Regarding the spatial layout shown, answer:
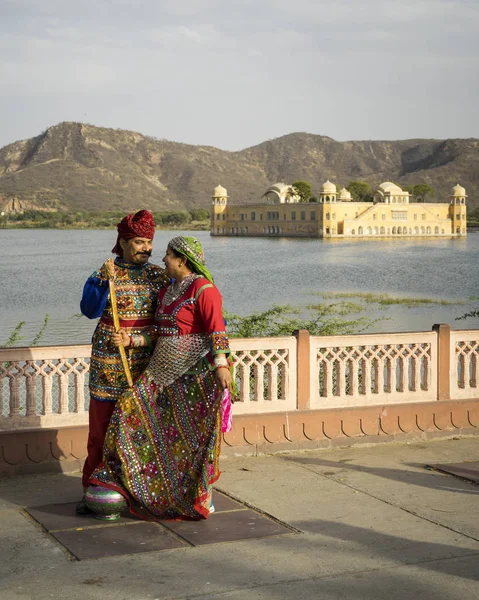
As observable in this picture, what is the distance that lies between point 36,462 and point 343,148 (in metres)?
194

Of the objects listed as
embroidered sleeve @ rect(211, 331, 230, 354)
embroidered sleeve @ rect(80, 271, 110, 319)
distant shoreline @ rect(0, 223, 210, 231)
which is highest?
distant shoreline @ rect(0, 223, 210, 231)

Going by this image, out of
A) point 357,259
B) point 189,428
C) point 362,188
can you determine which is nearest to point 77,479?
point 189,428

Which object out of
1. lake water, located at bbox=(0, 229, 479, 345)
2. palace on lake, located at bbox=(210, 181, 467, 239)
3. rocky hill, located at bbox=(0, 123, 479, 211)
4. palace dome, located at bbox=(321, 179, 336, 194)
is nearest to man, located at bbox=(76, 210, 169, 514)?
lake water, located at bbox=(0, 229, 479, 345)

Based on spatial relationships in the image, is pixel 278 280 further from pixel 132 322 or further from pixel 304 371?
pixel 132 322

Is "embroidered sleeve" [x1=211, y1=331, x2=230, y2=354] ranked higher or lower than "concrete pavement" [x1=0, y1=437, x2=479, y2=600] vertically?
higher

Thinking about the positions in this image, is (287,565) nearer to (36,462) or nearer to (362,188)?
(36,462)

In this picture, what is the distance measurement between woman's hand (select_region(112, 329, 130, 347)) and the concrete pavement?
894 mm

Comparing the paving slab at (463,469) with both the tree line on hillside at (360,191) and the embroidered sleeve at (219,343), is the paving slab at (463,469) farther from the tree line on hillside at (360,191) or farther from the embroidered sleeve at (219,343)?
the tree line on hillside at (360,191)

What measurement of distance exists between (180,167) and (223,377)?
164 meters

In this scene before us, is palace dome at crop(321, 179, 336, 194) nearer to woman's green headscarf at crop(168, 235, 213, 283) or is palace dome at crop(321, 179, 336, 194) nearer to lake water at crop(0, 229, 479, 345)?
lake water at crop(0, 229, 479, 345)

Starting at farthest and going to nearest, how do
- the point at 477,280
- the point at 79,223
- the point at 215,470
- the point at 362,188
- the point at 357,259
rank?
1. the point at 362,188
2. the point at 79,223
3. the point at 357,259
4. the point at 477,280
5. the point at 215,470

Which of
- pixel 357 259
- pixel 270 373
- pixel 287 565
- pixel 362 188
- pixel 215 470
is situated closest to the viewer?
pixel 287 565

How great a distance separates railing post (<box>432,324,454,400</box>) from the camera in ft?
20.5

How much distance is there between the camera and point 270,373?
5.77m
